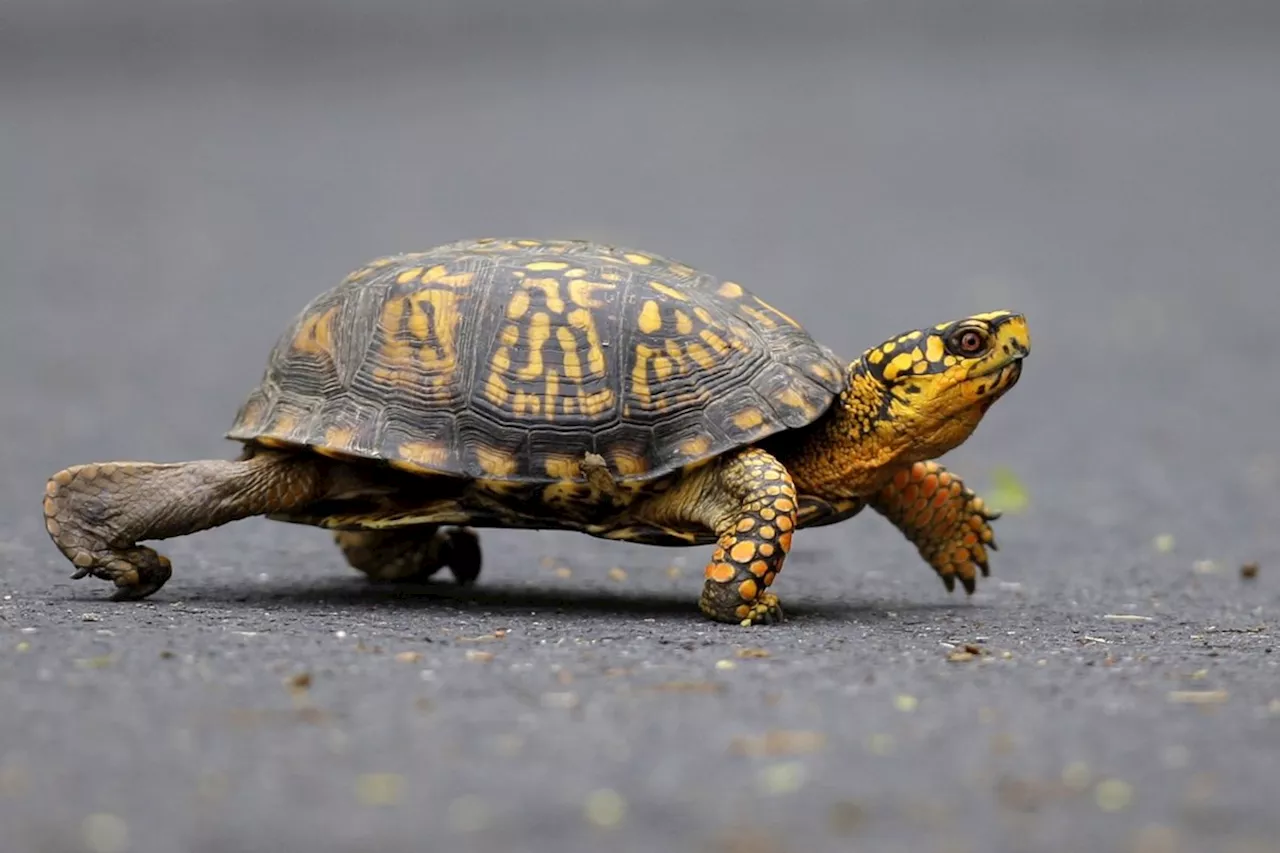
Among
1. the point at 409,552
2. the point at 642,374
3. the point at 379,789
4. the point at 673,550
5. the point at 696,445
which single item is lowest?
the point at 379,789

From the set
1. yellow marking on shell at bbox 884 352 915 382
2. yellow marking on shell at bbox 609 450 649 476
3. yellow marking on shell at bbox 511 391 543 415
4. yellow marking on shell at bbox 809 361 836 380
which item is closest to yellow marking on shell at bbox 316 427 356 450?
yellow marking on shell at bbox 511 391 543 415

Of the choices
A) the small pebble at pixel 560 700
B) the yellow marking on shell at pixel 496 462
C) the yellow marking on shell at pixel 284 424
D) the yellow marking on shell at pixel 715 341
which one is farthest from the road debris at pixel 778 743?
the yellow marking on shell at pixel 284 424

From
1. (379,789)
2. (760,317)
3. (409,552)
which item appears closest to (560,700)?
(379,789)

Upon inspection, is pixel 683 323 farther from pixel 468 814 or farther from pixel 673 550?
pixel 673 550

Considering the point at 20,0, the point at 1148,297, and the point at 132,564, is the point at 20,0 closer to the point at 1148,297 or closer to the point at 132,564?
the point at 1148,297

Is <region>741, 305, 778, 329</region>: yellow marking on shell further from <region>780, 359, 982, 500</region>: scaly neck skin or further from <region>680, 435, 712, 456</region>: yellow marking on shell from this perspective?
<region>680, 435, 712, 456</region>: yellow marking on shell

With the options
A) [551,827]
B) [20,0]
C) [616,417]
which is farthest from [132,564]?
[20,0]
